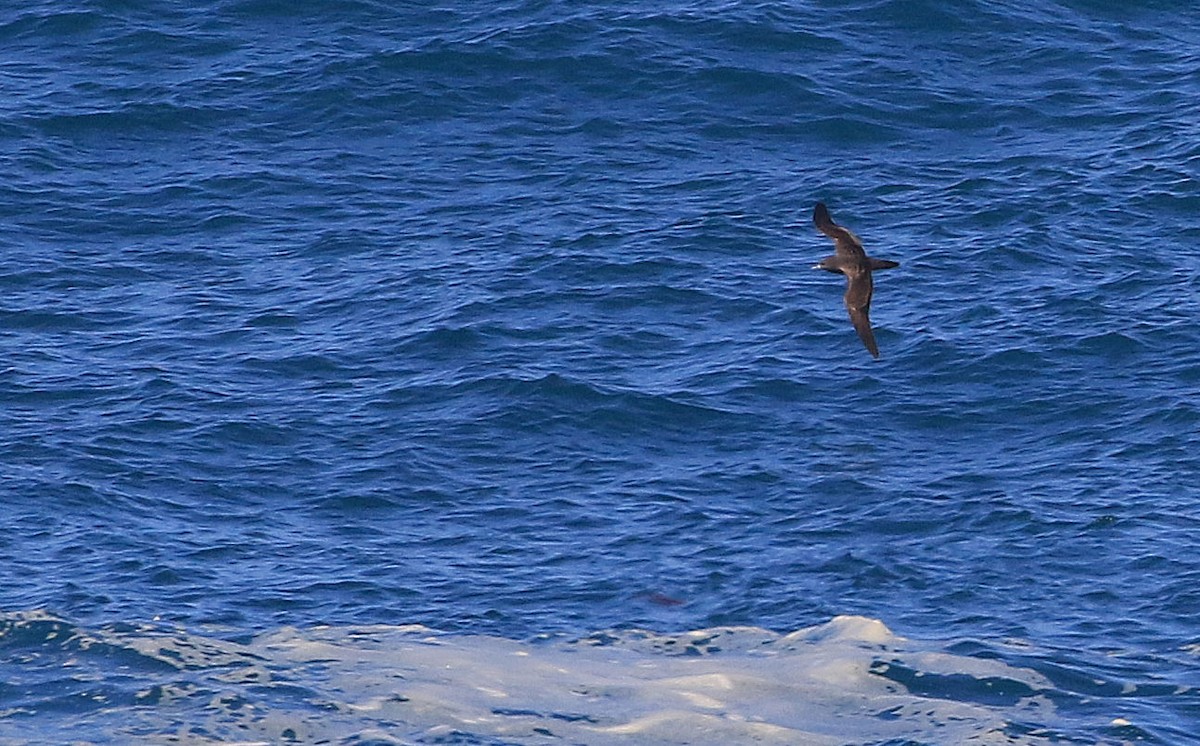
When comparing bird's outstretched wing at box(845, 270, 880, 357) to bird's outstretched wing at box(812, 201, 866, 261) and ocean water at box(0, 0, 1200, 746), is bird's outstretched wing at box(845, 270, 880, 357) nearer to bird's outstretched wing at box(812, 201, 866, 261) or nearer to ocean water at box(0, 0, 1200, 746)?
bird's outstretched wing at box(812, 201, 866, 261)

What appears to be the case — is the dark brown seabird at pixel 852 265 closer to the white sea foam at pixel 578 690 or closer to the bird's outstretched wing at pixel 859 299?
the bird's outstretched wing at pixel 859 299

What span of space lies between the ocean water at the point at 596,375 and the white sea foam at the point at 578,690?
0.07 m

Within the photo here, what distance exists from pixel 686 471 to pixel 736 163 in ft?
34.6

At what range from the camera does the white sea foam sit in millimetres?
28359

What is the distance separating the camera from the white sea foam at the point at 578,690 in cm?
2836

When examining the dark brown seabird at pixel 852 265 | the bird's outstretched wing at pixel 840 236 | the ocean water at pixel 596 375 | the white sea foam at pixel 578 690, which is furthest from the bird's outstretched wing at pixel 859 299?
the white sea foam at pixel 578 690

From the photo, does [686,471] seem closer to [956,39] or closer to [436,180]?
[436,180]

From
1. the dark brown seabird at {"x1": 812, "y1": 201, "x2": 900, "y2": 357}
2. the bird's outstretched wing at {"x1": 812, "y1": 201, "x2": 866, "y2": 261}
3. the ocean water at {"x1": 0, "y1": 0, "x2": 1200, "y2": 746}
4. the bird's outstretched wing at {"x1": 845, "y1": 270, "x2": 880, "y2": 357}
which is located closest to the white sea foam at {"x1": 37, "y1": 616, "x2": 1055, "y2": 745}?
the ocean water at {"x1": 0, "y1": 0, "x2": 1200, "y2": 746}

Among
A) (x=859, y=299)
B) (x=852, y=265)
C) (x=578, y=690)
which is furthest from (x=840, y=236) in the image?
(x=578, y=690)

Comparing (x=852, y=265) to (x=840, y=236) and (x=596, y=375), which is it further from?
(x=596, y=375)

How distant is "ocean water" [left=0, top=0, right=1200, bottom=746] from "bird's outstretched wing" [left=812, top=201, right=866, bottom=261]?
13.2ft

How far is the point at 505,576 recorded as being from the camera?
105ft

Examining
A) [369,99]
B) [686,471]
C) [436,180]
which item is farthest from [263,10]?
[686,471]

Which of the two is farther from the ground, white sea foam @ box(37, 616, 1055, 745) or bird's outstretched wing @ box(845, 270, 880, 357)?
bird's outstretched wing @ box(845, 270, 880, 357)
